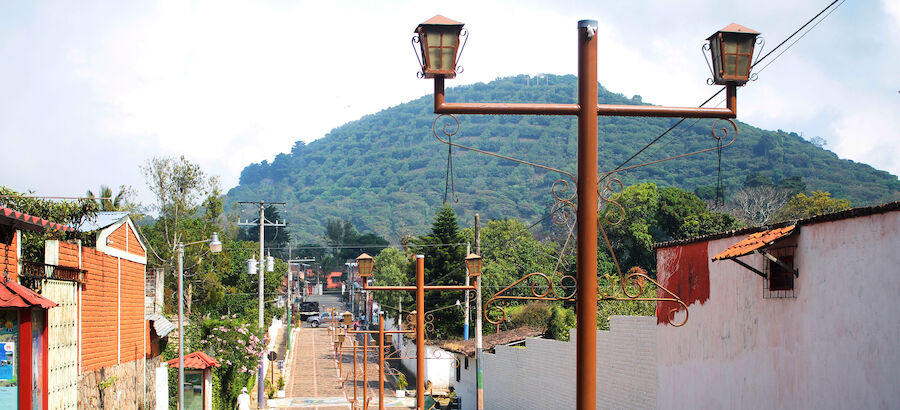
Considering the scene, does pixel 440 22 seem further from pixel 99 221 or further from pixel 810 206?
pixel 810 206

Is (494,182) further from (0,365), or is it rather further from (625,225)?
(0,365)

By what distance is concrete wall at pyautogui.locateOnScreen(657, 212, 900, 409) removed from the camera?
9578 millimetres

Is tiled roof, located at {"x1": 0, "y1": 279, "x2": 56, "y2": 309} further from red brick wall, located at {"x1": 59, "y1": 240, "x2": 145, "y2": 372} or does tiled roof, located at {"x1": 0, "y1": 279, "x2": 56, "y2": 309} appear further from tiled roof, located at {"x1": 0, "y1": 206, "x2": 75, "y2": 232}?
red brick wall, located at {"x1": 59, "y1": 240, "x2": 145, "y2": 372}

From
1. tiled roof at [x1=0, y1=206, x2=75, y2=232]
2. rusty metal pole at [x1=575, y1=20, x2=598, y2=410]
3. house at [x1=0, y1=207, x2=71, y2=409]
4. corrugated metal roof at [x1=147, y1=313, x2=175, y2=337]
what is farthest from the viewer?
corrugated metal roof at [x1=147, y1=313, x2=175, y2=337]

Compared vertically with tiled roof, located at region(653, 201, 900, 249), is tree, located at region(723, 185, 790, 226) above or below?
above

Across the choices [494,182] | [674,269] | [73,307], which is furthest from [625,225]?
[494,182]

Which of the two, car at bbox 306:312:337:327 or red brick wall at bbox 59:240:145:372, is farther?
car at bbox 306:312:337:327

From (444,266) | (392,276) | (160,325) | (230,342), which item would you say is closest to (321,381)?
(444,266)

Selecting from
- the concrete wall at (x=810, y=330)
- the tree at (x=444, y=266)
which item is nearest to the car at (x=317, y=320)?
the tree at (x=444, y=266)

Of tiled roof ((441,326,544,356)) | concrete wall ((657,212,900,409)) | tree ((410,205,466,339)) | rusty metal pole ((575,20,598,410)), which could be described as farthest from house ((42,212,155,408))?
tree ((410,205,466,339))

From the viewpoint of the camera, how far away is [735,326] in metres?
13.1

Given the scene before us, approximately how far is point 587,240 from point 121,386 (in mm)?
15481

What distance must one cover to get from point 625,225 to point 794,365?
160 ft

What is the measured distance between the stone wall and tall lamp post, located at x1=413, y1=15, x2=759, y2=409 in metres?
11.7
